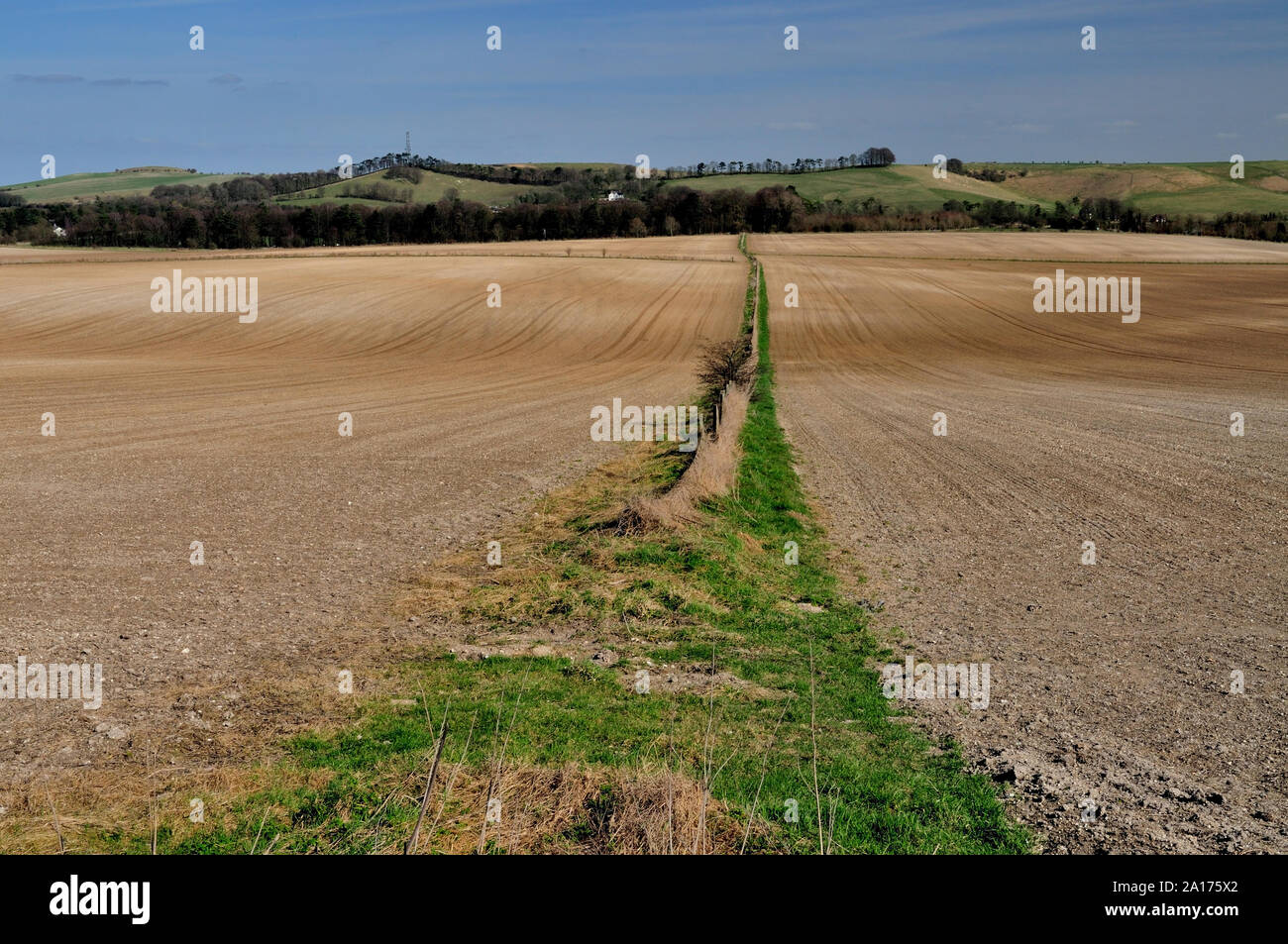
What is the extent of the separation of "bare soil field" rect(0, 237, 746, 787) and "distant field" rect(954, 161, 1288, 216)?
117 metres

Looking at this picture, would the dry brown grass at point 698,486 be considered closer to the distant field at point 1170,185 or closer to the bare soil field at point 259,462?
the bare soil field at point 259,462

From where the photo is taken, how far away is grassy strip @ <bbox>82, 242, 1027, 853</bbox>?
618cm

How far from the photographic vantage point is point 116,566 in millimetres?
12680

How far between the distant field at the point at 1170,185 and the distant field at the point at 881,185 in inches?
431

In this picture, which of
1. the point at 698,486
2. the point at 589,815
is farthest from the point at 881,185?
the point at 589,815

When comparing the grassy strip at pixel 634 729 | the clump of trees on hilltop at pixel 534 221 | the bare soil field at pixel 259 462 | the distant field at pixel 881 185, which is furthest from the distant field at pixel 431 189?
A: the grassy strip at pixel 634 729

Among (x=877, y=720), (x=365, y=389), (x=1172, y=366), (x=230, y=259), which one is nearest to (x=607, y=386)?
(x=365, y=389)

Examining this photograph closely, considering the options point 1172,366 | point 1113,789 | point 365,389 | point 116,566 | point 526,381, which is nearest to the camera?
point 1113,789

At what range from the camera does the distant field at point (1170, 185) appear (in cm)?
14238

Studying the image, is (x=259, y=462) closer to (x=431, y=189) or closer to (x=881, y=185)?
(x=881, y=185)

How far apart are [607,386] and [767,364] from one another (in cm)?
974
